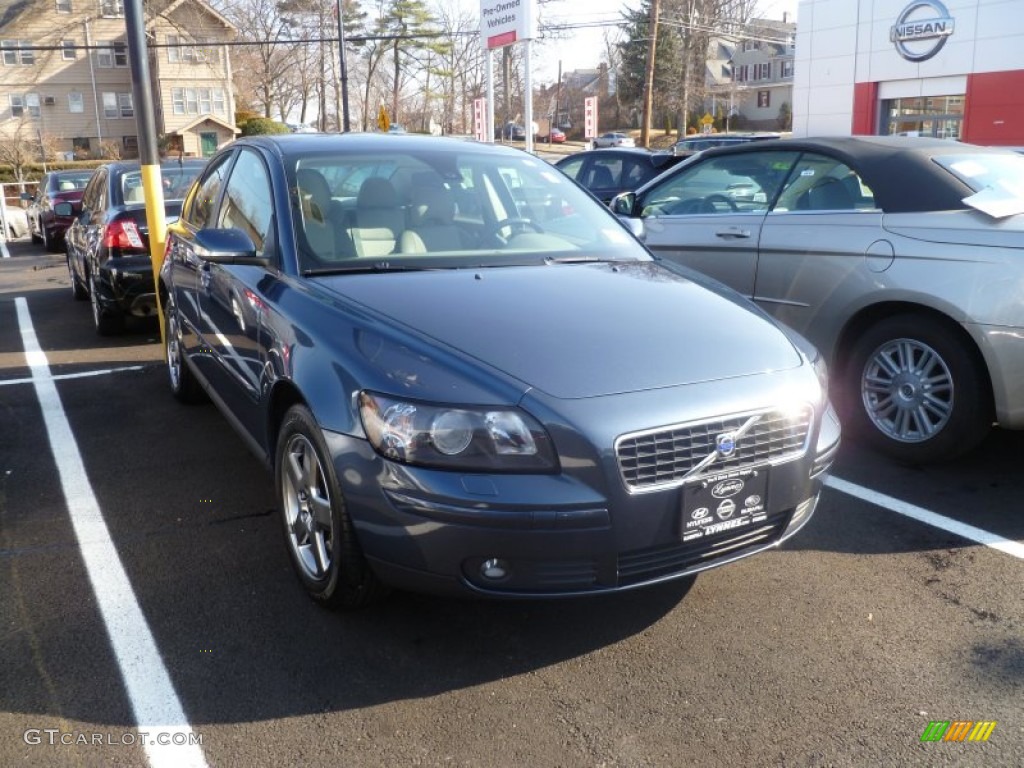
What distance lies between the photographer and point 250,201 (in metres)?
4.38

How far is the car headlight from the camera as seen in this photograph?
2697mm

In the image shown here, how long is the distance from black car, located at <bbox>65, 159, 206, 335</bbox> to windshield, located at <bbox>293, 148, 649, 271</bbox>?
4182 mm

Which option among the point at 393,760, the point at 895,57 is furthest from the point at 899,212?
the point at 895,57

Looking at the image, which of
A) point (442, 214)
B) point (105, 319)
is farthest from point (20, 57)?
point (442, 214)

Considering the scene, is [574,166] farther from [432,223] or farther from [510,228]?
[432,223]

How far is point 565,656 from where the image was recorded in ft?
10.1

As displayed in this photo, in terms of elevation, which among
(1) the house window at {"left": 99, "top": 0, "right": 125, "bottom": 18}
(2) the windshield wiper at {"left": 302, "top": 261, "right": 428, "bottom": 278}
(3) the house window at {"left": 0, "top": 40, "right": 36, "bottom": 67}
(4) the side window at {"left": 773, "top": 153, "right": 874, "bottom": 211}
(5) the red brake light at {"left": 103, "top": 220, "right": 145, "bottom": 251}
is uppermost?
(1) the house window at {"left": 99, "top": 0, "right": 125, "bottom": 18}

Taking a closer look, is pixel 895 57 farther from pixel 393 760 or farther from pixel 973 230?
pixel 393 760

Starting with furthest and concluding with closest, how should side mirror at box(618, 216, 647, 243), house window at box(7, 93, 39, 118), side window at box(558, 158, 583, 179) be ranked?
house window at box(7, 93, 39, 118) < side window at box(558, 158, 583, 179) < side mirror at box(618, 216, 647, 243)

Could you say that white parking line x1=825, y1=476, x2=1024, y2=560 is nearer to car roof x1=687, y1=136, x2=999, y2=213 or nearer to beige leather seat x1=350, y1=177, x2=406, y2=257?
car roof x1=687, y1=136, x2=999, y2=213

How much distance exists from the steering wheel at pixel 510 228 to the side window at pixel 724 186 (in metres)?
2.04

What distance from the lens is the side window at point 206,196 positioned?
509 cm

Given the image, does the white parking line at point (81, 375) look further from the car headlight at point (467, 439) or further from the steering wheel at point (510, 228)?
the car headlight at point (467, 439)

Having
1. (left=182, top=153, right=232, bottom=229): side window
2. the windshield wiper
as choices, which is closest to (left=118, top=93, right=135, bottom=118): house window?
(left=182, top=153, right=232, bottom=229): side window
